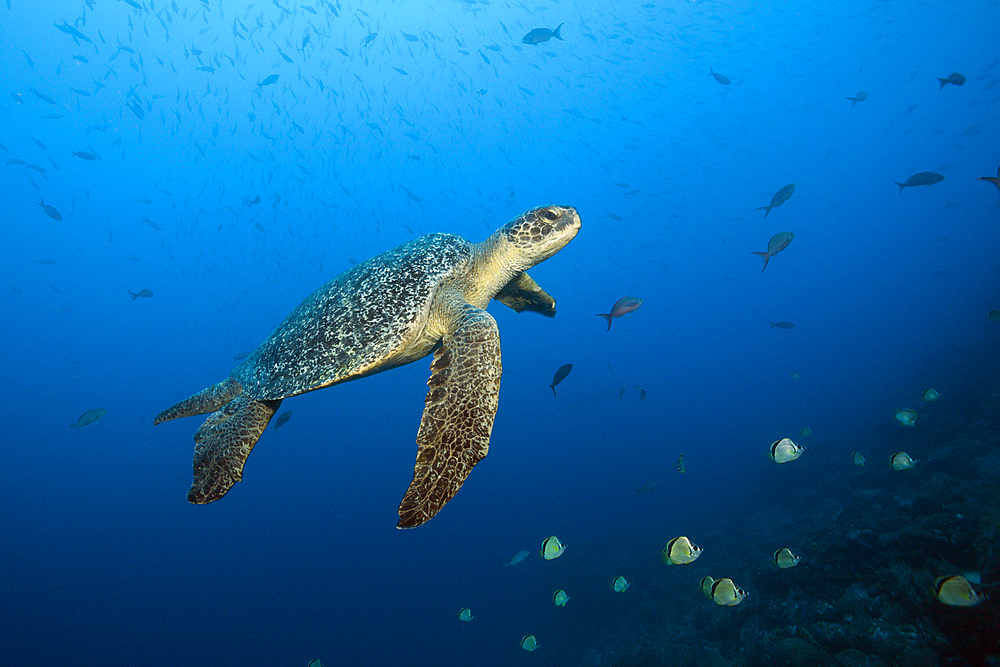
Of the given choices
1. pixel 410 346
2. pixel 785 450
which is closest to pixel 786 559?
pixel 785 450

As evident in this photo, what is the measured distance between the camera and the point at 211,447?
344cm

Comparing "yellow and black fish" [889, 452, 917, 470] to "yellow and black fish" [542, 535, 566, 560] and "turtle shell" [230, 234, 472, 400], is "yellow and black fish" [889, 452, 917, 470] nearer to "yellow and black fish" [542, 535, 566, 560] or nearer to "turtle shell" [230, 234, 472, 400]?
"yellow and black fish" [542, 535, 566, 560]

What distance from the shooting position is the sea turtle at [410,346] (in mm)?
2457

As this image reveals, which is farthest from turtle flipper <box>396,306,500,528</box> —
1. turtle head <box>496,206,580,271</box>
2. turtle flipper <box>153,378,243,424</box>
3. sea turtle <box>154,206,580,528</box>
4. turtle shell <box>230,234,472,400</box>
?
turtle flipper <box>153,378,243,424</box>

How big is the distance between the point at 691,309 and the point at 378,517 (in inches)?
2812

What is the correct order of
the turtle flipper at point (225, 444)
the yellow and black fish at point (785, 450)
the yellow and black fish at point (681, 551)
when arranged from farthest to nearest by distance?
1. the yellow and black fish at point (785, 450)
2. the yellow and black fish at point (681, 551)
3. the turtle flipper at point (225, 444)

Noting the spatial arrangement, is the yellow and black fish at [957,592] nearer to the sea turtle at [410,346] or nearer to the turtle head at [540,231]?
the sea turtle at [410,346]

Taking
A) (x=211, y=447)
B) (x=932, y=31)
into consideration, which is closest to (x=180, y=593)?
(x=211, y=447)

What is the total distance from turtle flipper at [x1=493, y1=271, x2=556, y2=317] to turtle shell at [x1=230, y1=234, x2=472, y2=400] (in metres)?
1.24

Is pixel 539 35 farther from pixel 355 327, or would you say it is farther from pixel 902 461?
pixel 902 461

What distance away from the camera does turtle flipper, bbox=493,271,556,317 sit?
4957 millimetres

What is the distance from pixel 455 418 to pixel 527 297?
3.20 metres

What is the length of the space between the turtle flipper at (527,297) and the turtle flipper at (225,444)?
289 centimetres

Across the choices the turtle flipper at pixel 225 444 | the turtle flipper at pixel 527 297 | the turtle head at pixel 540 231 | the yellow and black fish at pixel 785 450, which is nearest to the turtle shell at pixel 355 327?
the turtle flipper at pixel 225 444
